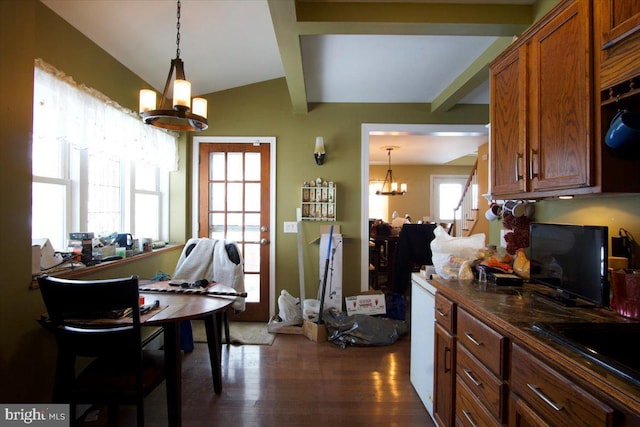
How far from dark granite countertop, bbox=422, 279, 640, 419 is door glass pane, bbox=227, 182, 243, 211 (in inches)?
94.2

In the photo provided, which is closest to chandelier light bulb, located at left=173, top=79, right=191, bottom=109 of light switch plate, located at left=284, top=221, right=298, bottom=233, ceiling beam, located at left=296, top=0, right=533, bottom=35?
ceiling beam, located at left=296, top=0, right=533, bottom=35

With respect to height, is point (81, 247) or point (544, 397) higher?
point (81, 247)

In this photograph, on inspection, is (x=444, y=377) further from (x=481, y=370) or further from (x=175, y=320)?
(x=175, y=320)

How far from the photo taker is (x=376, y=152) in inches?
254

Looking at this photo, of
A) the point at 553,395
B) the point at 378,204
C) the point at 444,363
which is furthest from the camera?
the point at 378,204

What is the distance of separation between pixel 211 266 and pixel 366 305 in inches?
64.6

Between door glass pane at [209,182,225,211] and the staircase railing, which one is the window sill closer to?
door glass pane at [209,182,225,211]

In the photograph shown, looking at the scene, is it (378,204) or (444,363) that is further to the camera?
(378,204)

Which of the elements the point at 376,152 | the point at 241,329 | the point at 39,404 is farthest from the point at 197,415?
the point at 376,152

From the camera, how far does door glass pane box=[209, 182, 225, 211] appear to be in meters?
3.60

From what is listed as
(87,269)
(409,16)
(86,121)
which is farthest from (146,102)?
(409,16)

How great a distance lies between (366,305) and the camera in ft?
11.0

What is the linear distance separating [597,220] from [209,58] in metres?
2.99

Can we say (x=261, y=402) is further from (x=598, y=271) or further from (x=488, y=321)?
(x=598, y=271)
